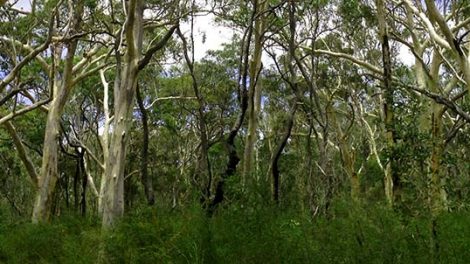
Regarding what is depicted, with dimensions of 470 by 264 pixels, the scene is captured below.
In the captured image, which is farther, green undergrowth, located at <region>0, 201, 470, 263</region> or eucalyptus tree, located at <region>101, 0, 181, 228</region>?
eucalyptus tree, located at <region>101, 0, 181, 228</region>

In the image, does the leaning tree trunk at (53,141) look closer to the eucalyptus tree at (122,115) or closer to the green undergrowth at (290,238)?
the eucalyptus tree at (122,115)

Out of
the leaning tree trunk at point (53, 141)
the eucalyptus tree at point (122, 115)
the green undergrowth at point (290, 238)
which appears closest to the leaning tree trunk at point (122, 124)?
the eucalyptus tree at point (122, 115)

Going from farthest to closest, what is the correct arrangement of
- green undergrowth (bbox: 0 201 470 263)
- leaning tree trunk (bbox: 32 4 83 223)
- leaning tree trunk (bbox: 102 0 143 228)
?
1. leaning tree trunk (bbox: 32 4 83 223)
2. leaning tree trunk (bbox: 102 0 143 228)
3. green undergrowth (bbox: 0 201 470 263)

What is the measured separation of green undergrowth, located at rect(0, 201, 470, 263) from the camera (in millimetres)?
4871

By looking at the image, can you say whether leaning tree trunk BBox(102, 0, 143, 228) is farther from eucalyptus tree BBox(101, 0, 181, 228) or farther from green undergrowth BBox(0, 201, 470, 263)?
green undergrowth BBox(0, 201, 470, 263)

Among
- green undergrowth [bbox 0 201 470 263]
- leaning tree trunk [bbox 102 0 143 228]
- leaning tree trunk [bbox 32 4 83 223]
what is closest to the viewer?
green undergrowth [bbox 0 201 470 263]

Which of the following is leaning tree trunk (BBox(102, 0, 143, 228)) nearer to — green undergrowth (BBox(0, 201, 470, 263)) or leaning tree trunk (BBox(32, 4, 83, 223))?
green undergrowth (BBox(0, 201, 470, 263))

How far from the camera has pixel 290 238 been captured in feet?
16.8

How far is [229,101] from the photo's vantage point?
23.3 m

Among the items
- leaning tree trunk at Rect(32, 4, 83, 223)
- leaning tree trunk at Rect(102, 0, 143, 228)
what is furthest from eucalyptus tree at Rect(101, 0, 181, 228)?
leaning tree trunk at Rect(32, 4, 83, 223)

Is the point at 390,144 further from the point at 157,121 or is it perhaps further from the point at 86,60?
the point at 157,121

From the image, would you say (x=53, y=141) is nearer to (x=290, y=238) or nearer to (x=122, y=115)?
(x=122, y=115)

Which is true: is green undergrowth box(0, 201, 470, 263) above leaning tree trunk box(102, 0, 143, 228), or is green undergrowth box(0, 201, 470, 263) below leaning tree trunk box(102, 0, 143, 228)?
below

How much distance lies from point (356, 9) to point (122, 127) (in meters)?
8.70
